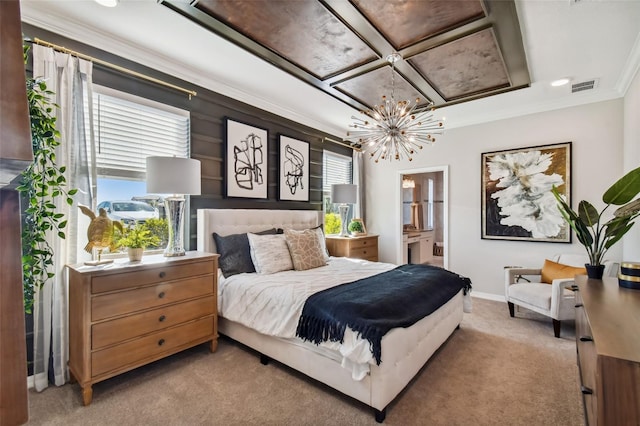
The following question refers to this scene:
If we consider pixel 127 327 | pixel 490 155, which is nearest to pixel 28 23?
pixel 127 327

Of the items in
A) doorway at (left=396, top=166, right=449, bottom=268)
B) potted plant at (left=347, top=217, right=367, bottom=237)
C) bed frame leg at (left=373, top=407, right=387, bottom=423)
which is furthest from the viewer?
doorway at (left=396, top=166, right=449, bottom=268)

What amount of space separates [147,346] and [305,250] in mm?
1680

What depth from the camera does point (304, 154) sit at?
14.9 feet

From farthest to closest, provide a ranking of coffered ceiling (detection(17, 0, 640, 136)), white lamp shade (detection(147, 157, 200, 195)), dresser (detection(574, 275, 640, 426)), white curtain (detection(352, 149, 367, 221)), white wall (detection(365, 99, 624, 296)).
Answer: white curtain (detection(352, 149, 367, 221)), white wall (detection(365, 99, 624, 296)), white lamp shade (detection(147, 157, 200, 195)), coffered ceiling (detection(17, 0, 640, 136)), dresser (detection(574, 275, 640, 426))

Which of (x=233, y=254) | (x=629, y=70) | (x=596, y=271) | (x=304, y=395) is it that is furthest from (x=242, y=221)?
(x=629, y=70)

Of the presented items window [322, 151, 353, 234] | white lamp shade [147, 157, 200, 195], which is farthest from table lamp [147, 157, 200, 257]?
window [322, 151, 353, 234]

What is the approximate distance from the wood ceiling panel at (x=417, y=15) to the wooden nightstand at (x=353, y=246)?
2839 millimetres

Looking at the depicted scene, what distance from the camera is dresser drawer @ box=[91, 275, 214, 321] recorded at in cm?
207

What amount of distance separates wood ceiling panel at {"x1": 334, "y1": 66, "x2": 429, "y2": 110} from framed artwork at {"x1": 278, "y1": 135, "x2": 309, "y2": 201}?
3.77ft

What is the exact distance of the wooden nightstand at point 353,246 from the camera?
452cm

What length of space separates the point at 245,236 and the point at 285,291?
1.13 meters

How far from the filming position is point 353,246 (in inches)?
180

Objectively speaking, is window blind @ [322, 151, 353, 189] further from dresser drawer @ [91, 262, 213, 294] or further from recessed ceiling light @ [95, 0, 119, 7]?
recessed ceiling light @ [95, 0, 119, 7]

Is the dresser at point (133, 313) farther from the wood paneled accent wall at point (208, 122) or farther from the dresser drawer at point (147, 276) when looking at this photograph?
the wood paneled accent wall at point (208, 122)
